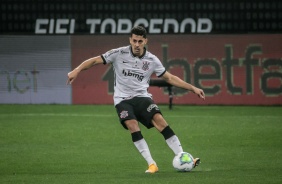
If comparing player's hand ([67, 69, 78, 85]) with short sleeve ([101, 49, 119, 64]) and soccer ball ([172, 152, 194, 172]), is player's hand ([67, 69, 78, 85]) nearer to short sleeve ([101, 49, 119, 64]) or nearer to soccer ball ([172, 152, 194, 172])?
short sleeve ([101, 49, 119, 64])

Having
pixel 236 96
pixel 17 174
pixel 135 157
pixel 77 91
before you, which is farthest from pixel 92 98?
pixel 17 174

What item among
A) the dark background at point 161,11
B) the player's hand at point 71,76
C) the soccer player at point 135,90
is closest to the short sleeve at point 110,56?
the soccer player at point 135,90

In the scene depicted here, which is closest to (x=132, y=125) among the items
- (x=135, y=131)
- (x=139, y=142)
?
(x=135, y=131)

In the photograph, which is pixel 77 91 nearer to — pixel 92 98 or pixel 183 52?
pixel 92 98

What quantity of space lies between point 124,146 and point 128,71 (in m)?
3.68

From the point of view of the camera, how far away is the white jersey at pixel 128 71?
1112 centimetres

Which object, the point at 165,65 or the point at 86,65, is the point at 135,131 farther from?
the point at 165,65

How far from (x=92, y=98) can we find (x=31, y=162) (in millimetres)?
13084

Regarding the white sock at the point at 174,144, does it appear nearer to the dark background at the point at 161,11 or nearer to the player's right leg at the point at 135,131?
the player's right leg at the point at 135,131

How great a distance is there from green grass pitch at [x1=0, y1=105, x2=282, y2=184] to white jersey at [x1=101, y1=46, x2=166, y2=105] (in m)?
0.94

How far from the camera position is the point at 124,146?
48.0 feet

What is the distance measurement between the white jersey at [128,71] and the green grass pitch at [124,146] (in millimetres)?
939

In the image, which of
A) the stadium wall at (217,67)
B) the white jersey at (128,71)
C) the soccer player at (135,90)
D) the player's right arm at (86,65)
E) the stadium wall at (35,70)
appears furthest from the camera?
the stadium wall at (35,70)

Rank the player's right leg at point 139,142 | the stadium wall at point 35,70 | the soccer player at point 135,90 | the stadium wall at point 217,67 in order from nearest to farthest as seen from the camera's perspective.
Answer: the player's right leg at point 139,142, the soccer player at point 135,90, the stadium wall at point 217,67, the stadium wall at point 35,70
